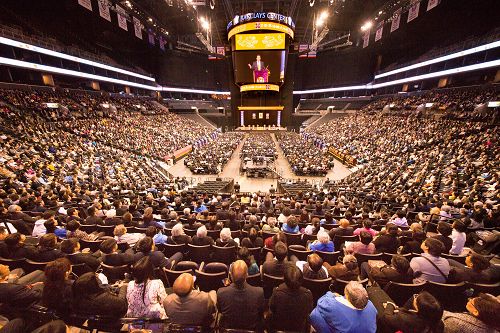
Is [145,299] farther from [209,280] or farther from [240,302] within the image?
[240,302]

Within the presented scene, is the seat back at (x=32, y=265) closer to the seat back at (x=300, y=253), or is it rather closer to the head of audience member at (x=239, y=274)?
the head of audience member at (x=239, y=274)

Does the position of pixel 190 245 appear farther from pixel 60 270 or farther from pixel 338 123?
pixel 338 123

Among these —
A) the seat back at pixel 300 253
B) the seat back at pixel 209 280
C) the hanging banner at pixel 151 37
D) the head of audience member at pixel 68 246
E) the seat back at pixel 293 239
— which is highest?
the hanging banner at pixel 151 37

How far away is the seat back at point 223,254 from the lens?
4874mm

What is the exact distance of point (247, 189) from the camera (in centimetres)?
1923

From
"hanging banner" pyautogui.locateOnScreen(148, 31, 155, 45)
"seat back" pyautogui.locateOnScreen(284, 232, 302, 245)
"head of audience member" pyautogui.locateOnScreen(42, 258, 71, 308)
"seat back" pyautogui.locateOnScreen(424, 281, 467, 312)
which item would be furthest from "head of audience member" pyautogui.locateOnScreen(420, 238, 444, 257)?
"hanging banner" pyautogui.locateOnScreen(148, 31, 155, 45)

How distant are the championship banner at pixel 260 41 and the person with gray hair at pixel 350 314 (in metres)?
43.4

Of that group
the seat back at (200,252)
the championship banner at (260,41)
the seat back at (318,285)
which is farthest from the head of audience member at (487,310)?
the championship banner at (260,41)

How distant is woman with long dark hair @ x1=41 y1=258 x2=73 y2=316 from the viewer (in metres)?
2.93

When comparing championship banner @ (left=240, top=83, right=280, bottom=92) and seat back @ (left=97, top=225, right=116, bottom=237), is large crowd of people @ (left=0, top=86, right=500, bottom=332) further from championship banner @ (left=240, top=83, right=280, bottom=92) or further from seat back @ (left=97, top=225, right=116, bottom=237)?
championship banner @ (left=240, top=83, right=280, bottom=92)

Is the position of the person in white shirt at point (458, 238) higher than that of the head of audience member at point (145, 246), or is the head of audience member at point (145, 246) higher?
the head of audience member at point (145, 246)

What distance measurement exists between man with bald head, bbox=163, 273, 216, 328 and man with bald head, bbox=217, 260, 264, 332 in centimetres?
26

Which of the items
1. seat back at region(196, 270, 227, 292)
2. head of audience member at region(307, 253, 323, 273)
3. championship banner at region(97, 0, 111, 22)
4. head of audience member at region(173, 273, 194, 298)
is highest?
championship banner at region(97, 0, 111, 22)

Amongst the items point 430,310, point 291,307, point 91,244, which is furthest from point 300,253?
point 91,244
